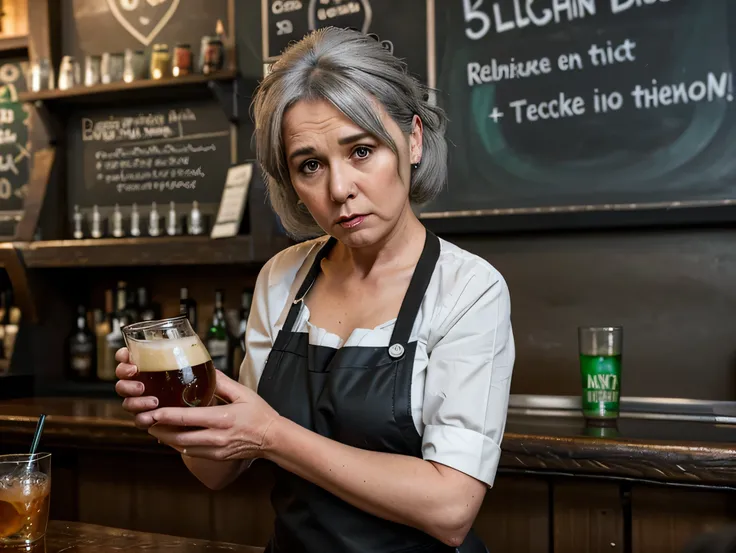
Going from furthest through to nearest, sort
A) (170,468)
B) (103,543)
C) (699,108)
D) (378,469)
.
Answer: (170,468), (699,108), (103,543), (378,469)

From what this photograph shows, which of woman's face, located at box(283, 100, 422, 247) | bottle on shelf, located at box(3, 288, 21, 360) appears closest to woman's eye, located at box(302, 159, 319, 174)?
woman's face, located at box(283, 100, 422, 247)

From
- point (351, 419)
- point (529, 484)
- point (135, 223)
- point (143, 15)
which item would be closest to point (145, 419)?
point (351, 419)

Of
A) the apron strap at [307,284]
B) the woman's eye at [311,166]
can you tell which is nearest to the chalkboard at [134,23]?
the apron strap at [307,284]

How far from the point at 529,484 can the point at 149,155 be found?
217 centimetres

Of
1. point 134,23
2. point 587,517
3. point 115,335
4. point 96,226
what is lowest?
point 587,517

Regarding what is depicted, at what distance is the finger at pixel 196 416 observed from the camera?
1056mm

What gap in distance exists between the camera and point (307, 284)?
4.98ft

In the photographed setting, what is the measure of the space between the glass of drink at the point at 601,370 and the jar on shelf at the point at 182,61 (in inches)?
73.9

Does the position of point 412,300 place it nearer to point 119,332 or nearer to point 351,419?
point 351,419

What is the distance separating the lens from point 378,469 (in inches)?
45.4

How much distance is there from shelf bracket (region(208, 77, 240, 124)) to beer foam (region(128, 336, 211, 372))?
199cm

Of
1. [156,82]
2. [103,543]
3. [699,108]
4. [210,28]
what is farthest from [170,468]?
[699,108]

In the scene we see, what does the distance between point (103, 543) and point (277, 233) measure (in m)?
1.36

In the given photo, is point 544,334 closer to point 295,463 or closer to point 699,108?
point 699,108
